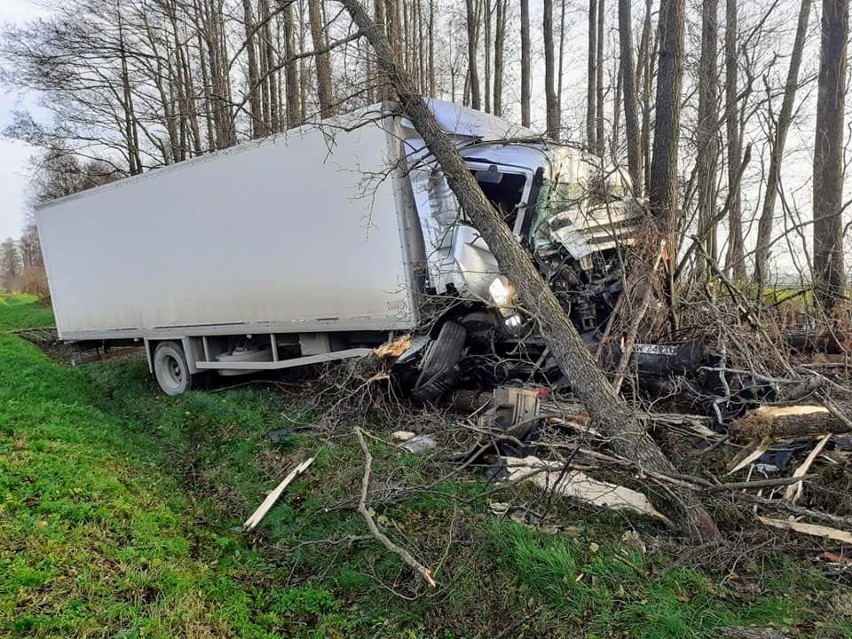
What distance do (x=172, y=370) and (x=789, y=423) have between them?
7.75 metres

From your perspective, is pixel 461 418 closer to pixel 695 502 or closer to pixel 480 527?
pixel 480 527

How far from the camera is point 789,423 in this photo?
300 centimetres

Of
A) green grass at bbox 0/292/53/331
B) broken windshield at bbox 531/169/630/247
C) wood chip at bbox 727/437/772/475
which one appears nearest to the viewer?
wood chip at bbox 727/437/772/475

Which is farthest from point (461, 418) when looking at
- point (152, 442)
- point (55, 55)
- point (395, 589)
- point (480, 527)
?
point (55, 55)

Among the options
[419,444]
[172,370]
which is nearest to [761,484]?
[419,444]

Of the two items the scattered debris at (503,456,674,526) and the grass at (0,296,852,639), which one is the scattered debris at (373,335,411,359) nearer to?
the grass at (0,296,852,639)

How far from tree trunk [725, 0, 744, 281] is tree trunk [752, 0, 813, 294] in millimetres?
212

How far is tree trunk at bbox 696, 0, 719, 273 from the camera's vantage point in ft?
22.4

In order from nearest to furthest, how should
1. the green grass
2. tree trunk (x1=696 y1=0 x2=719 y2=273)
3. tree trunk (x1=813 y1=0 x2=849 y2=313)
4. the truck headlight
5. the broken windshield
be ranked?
1. the truck headlight
2. the broken windshield
3. tree trunk (x1=696 y1=0 x2=719 y2=273)
4. tree trunk (x1=813 y1=0 x2=849 y2=313)
5. the green grass

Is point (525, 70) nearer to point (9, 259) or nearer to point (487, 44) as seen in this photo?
point (487, 44)

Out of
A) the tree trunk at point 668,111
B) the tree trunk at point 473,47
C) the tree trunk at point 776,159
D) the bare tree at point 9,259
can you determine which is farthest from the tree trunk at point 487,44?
the bare tree at point 9,259

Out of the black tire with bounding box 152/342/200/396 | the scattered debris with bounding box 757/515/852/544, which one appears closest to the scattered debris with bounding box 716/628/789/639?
the scattered debris with bounding box 757/515/852/544

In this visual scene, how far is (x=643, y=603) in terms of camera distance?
2.50m

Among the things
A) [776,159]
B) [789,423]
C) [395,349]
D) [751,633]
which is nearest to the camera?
[751,633]
